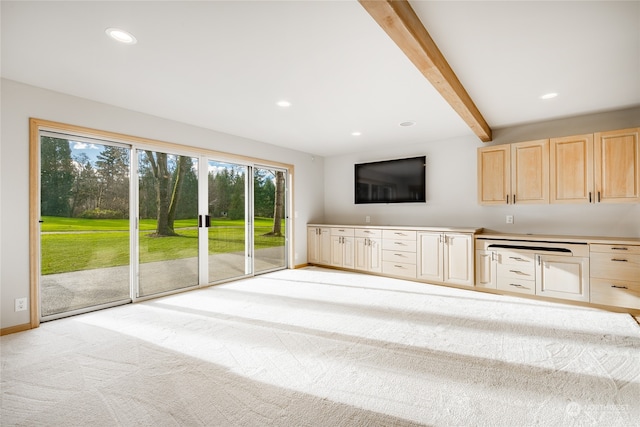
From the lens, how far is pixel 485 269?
13.6 feet

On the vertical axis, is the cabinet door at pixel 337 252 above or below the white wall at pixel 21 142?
below

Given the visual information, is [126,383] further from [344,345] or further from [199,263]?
[199,263]

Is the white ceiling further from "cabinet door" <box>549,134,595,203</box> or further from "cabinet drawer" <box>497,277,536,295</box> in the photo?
"cabinet drawer" <box>497,277,536,295</box>

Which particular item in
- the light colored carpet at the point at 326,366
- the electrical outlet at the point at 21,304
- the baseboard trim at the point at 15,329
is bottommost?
the light colored carpet at the point at 326,366

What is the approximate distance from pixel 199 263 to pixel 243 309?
138cm

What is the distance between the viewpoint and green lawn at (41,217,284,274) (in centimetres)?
322

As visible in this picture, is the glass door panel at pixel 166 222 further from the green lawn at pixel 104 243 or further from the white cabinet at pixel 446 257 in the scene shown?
the white cabinet at pixel 446 257

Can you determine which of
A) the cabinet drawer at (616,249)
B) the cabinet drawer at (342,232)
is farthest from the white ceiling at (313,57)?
the cabinet drawer at (342,232)

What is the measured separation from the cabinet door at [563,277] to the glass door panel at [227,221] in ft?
14.6

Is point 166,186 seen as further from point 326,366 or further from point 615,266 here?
point 615,266

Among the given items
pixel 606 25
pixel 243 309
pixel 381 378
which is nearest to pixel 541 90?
pixel 606 25

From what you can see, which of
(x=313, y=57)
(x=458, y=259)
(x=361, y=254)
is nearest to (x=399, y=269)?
(x=361, y=254)

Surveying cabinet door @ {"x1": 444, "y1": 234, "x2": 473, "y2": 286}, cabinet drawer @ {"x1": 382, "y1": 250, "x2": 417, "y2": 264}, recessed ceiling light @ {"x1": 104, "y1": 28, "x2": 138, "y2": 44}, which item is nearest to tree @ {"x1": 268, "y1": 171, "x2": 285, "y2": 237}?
cabinet drawer @ {"x1": 382, "y1": 250, "x2": 417, "y2": 264}

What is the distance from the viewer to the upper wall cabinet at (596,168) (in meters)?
3.38
